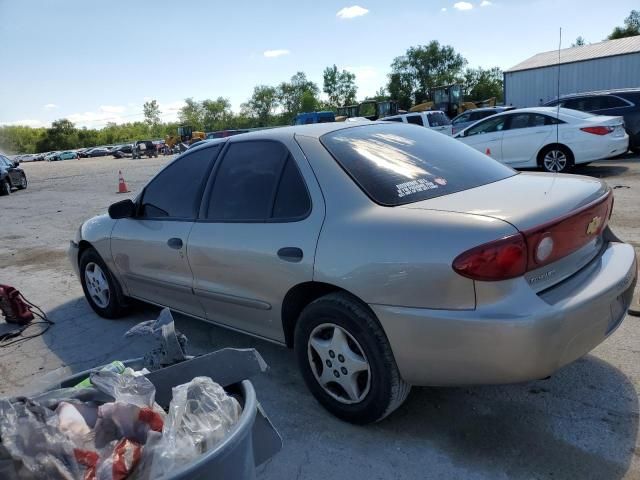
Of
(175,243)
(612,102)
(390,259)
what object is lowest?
(175,243)

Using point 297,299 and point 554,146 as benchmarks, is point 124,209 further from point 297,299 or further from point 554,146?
point 554,146

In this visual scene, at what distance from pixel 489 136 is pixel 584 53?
954 inches

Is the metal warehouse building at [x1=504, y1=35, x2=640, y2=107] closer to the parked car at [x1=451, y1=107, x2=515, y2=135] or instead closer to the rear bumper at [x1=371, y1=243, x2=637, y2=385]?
the parked car at [x1=451, y1=107, x2=515, y2=135]

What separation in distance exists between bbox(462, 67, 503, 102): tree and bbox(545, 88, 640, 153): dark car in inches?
2737

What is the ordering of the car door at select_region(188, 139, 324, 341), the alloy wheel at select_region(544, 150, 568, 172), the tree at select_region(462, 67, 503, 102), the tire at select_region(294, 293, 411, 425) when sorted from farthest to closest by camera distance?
the tree at select_region(462, 67, 503, 102)
the alloy wheel at select_region(544, 150, 568, 172)
the car door at select_region(188, 139, 324, 341)
the tire at select_region(294, 293, 411, 425)

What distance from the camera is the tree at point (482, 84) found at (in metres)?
81.2

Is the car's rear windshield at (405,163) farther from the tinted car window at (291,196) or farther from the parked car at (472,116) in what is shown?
the parked car at (472,116)

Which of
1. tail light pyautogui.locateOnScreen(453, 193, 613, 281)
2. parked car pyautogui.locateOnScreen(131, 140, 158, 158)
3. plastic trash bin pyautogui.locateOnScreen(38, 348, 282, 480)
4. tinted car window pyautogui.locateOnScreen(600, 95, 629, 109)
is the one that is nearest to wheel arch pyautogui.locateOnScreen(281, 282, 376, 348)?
tail light pyautogui.locateOnScreen(453, 193, 613, 281)

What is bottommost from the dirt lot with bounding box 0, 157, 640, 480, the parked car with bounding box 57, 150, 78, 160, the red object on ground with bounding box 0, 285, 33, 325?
the parked car with bounding box 57, 150, 78, 160

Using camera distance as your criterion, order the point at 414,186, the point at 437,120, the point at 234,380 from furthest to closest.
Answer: the point at 437,120 < the point at 414,186 < the point at 234,380

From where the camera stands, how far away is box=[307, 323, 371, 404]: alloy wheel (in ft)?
9.04

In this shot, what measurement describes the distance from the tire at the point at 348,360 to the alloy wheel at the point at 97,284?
267 cm

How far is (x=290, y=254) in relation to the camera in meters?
2.96

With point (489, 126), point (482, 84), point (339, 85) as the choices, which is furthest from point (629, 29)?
point (489, 126)
